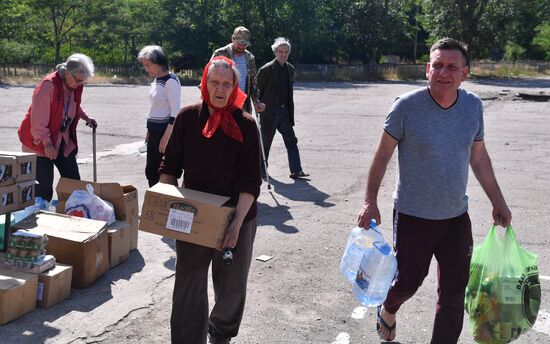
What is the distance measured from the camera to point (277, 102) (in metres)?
9.52

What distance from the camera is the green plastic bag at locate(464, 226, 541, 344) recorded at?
383cm

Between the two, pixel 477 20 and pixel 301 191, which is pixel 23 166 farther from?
pixel 477 20

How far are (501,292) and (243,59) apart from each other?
544 cm

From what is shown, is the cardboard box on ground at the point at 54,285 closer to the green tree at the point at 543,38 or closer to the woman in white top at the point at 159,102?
the woman in white top at the point at 159,102

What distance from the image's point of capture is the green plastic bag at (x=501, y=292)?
3.83 m

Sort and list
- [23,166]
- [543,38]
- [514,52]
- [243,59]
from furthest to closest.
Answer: [514,52], [543,38], [243,59], [23,166]

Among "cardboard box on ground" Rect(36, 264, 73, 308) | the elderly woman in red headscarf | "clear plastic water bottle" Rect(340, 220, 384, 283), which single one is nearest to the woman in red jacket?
"cardboard box on ground" Rect(36, 264, 73, 308)

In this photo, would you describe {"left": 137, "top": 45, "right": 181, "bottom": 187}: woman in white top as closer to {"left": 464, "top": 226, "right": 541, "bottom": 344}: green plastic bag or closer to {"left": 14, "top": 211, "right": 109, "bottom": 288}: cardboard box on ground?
{"left": 14, "top": 211, "right": 109, "bottom": 288}: cardboard box on ground

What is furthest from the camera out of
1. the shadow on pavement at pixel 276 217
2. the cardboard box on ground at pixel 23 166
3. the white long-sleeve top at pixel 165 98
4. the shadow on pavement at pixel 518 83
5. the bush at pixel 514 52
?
the bush at pixel 514 52

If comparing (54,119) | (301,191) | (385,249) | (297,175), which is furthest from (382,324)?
(297,175)

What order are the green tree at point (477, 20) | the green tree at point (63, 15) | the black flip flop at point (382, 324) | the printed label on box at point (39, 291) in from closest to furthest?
1. the black flip flop at point (382, 324)
2. the printed label on box at point (39, 291)
3. the green tree at point (63, 15)
4. the green tree at point (477, 20)

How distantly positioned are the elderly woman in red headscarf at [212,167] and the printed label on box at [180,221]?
135 mm

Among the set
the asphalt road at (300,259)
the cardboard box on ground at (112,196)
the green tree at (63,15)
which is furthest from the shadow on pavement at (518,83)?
the cardboard box on ground at (112,196)

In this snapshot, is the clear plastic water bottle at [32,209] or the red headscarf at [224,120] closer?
the red headscarf at [224,120]
